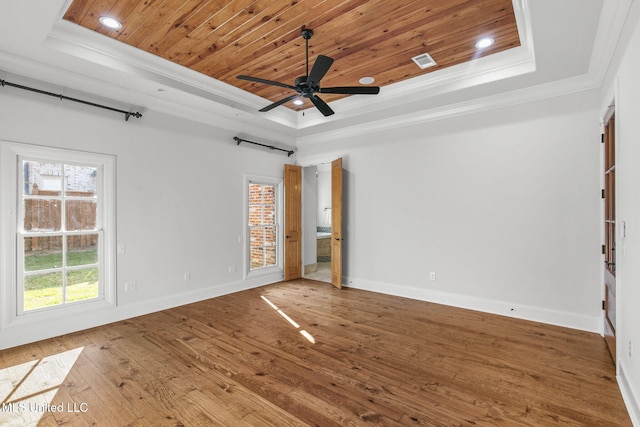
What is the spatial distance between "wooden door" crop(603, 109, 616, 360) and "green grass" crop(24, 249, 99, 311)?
18.7ft

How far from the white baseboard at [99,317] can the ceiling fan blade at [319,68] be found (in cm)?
360

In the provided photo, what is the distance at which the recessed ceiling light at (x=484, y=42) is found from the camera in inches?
129

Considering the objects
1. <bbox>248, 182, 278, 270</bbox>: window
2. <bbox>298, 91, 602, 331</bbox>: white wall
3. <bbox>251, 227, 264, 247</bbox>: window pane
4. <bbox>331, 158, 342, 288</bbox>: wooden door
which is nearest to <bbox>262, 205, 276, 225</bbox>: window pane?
<bbox>248, 182, 278, 270</bbox>: window

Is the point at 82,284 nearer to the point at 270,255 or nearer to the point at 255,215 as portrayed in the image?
the point at 255,215

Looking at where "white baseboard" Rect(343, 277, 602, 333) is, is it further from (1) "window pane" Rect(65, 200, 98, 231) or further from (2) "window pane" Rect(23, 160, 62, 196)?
(2) "window pane" Rect(23, 160, 62, 196)

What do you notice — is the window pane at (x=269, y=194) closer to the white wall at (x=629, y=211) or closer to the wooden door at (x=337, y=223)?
the wooden door at (x=337, y=223)

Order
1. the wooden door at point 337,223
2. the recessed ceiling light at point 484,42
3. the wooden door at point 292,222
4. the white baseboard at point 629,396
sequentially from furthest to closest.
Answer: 1. the wooden door at point 292,222
2. the wooden door at point 337,223
3. the recessed ceiling light at point 484,42
4. the white baseboard at point 629,396

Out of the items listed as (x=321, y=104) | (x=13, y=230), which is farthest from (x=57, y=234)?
(x=321, y=104)

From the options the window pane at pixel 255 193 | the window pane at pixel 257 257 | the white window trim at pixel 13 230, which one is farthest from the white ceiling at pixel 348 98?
the window pane at pixel 257 257

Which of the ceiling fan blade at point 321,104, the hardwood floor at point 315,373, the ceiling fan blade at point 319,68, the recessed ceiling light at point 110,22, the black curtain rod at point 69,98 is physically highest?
the recessed ceiling light at point 110,22

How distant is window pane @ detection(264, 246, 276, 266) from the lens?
6.18 meters

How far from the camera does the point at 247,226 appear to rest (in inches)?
225

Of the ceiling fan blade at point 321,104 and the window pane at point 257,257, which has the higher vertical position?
the ceiling fan blade at point 321,104

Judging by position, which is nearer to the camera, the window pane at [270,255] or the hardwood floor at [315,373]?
the hardwood floor at [315,373]
